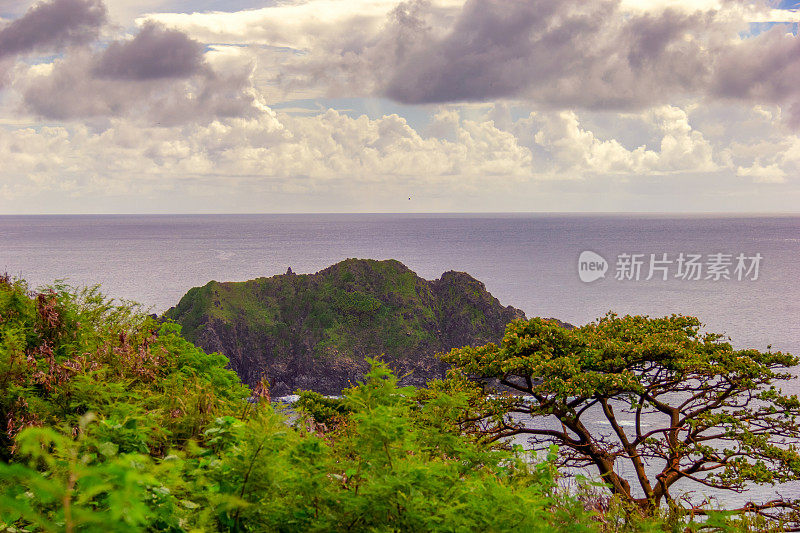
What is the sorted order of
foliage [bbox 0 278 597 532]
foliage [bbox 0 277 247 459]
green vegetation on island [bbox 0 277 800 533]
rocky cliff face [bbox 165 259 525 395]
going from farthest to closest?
rocky cliff face [bbox 165 259 525 395]
foliage [bbox 0 277 247 459]
green vegetation on island [bbox 0 277 800 533]
foliage [bbox 0 278 597 532]

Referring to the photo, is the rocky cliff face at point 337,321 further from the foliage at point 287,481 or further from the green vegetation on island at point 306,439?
the foliage at point 287,481

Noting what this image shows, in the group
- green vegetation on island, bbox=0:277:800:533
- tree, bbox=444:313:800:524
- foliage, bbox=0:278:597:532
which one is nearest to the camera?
foliage, bbox=0:278:597:532

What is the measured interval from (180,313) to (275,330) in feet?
46.9

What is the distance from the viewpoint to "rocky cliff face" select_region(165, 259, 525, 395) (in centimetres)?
8225

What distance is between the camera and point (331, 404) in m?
27.8

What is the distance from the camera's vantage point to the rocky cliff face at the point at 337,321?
82250 mm

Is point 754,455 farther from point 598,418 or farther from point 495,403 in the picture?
point 598,418

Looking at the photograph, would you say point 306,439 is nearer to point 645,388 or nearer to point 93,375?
point 93,375

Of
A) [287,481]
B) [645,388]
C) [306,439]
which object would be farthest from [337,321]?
[287,481]

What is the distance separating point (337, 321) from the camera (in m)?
88.7

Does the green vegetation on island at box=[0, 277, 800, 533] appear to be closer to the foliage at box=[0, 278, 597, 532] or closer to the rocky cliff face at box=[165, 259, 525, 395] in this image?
the foliage at box=[0, 278, 597, 532]

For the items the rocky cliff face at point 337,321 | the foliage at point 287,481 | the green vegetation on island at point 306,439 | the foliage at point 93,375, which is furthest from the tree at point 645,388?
the rocky cliff face at point 337,321

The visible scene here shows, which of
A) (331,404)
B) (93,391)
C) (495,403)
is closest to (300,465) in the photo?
(93,391)

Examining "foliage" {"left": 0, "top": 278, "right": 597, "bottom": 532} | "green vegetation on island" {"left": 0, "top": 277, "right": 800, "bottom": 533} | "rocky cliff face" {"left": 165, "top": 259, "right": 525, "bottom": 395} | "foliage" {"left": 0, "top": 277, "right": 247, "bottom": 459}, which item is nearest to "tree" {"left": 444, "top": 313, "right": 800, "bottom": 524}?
"green vegetation on island" {"left": 0, "top": 277, "right": 800, "bottom": 533}
